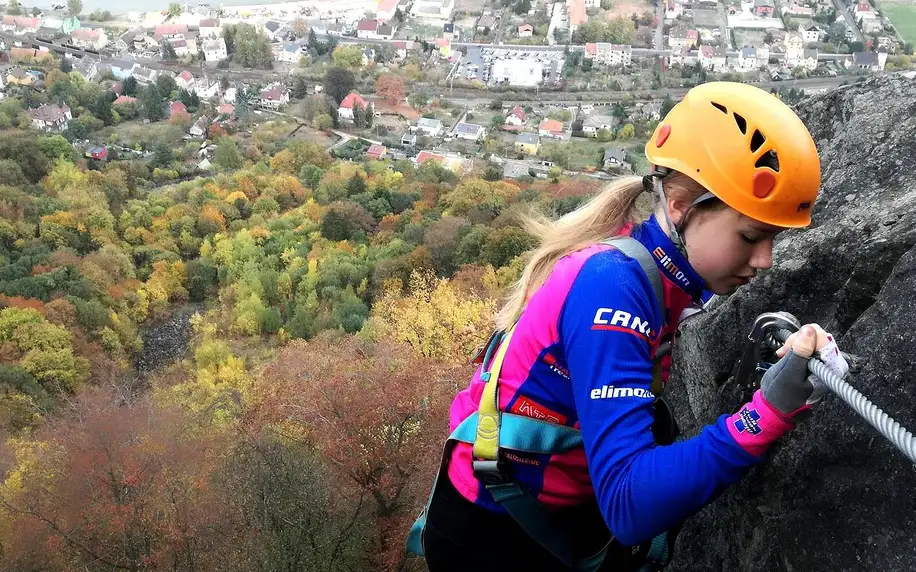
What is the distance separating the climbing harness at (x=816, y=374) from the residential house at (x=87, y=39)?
60359mm

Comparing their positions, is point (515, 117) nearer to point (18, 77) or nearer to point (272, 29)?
point (272, 29)

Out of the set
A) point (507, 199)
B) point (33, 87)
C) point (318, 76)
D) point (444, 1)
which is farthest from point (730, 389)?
point (444, 1)

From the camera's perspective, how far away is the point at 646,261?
202 centimetres

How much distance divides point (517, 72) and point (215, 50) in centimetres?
2241

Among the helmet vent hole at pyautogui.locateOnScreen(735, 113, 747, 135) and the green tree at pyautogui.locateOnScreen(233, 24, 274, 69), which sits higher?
the helmet vent hole at pyautogui.locateOnScreen(735, 113, 747, 135)

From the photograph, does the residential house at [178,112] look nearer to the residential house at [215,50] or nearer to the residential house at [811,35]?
the residential house at [215,50]

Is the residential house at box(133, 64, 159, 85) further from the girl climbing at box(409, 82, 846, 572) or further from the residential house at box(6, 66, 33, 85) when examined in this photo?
the girl climbing at box(409, 82, 846, 572)

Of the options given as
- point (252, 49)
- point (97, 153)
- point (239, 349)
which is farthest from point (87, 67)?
point (239, 349)

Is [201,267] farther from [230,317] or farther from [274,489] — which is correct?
[274,489]

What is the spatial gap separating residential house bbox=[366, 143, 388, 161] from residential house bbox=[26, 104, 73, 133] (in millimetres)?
17828

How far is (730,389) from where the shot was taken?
292cm

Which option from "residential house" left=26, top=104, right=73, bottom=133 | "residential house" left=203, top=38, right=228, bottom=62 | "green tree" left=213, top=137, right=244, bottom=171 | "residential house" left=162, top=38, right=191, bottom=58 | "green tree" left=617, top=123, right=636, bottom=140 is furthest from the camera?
"residential house" left=162, top=38, right=191, bottom=58

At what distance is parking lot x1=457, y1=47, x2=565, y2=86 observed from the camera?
4697 centimetres

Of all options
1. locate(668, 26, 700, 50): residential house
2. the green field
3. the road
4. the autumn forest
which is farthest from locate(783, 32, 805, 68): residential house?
the autumn forest
